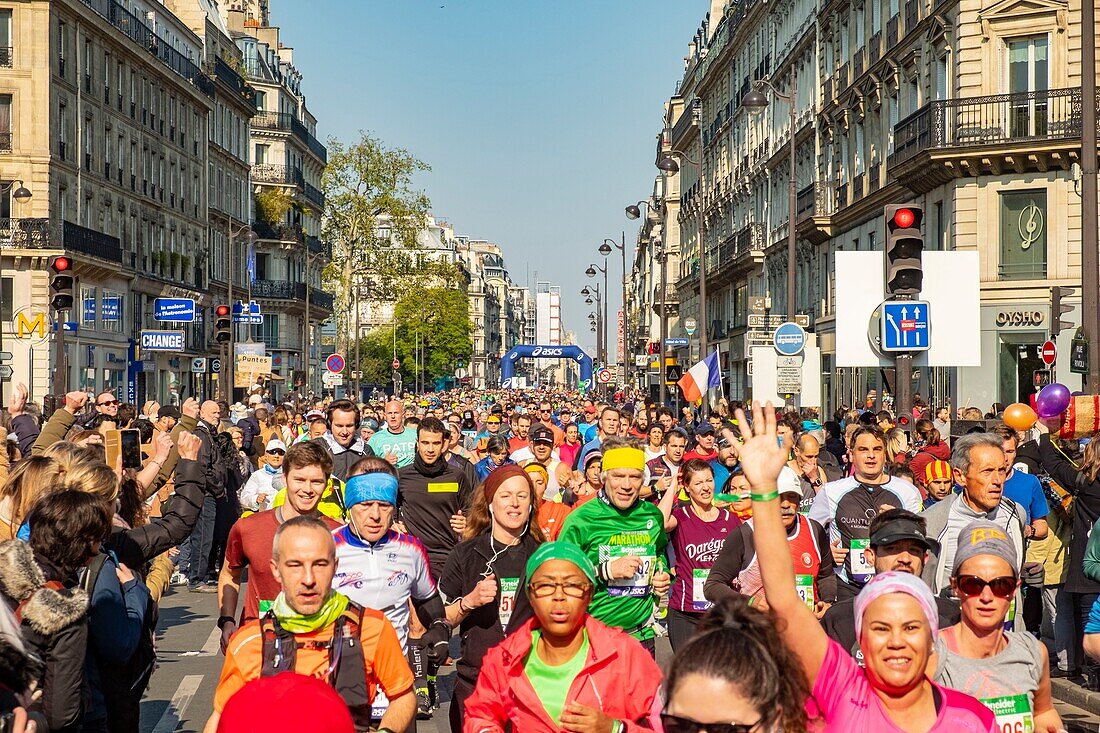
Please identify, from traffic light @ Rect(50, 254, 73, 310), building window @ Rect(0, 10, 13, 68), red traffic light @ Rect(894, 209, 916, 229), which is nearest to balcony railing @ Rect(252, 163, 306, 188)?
building window @ Rect(0, 10, 13, 68)

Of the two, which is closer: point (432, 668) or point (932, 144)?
point (432, 668)

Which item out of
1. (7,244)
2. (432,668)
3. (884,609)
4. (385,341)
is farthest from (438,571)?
(385,341)

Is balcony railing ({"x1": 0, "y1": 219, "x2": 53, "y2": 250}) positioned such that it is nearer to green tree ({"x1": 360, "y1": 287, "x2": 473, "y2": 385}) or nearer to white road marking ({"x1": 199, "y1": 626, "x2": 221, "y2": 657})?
white road marking ({"x1": 199, "y1": 626, "x2": 221, "y2": 657})

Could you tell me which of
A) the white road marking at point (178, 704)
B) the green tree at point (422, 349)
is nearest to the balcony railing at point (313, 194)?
the green tree at point (422, 349)

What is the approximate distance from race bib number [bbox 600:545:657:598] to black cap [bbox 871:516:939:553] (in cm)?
149

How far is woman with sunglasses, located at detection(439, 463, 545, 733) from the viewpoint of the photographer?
6902 millimetres

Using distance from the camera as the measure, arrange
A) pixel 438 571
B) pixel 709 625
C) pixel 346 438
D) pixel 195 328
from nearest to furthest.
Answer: pixel 709 625 → pixel 438 571 → pixel 346 438 → pixel 195 328

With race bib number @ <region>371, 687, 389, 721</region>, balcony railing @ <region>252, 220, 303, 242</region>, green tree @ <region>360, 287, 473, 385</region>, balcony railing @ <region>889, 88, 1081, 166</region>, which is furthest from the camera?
green tree @ <region>360, 287, 473, 385</region>

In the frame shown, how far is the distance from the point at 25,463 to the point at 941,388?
101 feet

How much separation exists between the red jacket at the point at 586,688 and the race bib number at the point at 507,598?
1756 mm

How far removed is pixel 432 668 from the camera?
23.1 ft

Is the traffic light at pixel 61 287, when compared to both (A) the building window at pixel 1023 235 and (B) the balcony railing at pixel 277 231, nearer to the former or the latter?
(A) the building window at pixel 1023 235

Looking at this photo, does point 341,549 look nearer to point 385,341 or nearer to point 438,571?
point 438,571

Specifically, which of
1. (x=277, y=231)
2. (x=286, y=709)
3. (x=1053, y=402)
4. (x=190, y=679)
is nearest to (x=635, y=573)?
(x=190, y=679)
